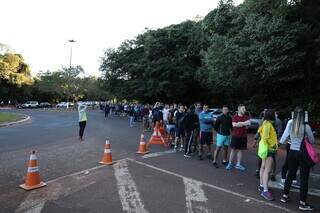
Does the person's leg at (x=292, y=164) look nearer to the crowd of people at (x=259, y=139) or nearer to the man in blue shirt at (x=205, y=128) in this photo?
the crowd of people at (x=259, y=139)

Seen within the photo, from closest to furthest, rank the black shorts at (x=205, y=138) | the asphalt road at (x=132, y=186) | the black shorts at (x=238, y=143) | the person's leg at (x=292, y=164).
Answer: the asphalt road at (x=132, y=186) < the person's leg at (x=292, y=164) < the black shorts at (x=238, y=143) < the black shorts at (x=205, y=138)

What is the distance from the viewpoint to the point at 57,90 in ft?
272

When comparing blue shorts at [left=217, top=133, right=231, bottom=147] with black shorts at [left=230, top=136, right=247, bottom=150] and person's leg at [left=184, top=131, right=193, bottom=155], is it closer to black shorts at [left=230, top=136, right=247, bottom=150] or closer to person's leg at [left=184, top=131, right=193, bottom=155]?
black shorts at [left=230, top=136, right=247, bottom=150]

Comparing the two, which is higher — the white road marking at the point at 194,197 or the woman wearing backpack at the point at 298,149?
the woman wearing backpack at the point at 298,149

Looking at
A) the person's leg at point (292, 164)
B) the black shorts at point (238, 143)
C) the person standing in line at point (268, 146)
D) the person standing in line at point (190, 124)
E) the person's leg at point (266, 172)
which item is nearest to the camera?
the person's leg at point (292, 164)

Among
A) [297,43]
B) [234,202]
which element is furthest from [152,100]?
[234,202]

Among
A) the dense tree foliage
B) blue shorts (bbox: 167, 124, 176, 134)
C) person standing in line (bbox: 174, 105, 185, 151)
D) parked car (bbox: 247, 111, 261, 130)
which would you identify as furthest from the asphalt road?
parked car (bbox: 247, 111, 261, 130)

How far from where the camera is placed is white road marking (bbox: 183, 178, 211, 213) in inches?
254

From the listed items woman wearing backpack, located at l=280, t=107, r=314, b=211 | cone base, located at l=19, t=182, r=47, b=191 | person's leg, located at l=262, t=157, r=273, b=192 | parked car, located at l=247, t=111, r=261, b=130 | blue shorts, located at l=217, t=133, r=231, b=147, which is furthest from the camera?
parked car, located at l=247, t=111, r=261, b=130

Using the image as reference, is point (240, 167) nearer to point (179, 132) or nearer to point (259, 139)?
point (259, 139)

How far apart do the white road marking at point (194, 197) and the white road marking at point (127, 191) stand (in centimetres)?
87

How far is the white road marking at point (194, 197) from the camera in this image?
645 centimetres

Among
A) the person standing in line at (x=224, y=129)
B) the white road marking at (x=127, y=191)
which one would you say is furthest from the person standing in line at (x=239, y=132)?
the white road marking at (x=127, y=191)

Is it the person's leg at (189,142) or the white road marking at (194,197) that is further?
the person's leg at (189,142)
